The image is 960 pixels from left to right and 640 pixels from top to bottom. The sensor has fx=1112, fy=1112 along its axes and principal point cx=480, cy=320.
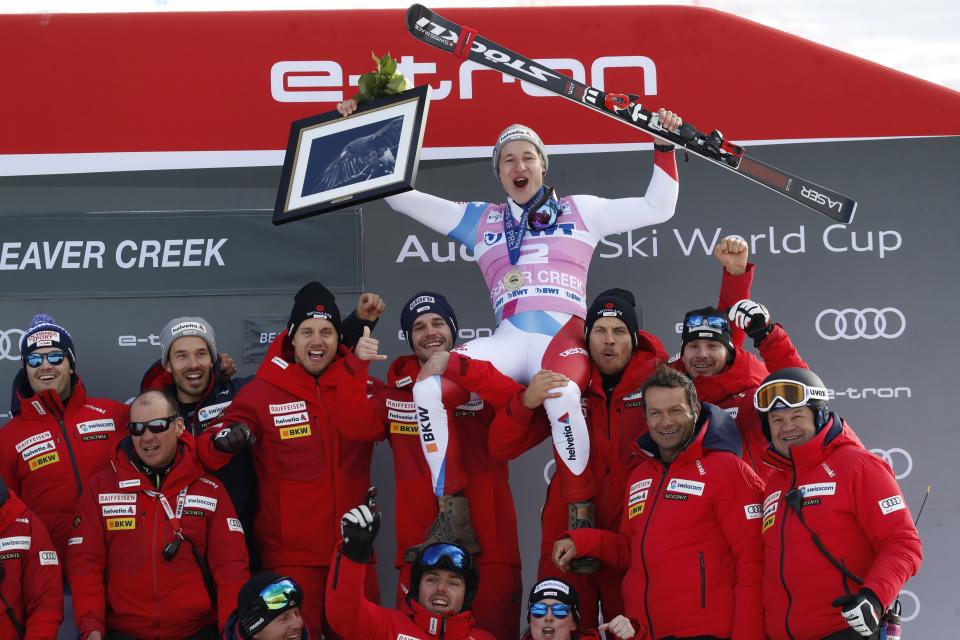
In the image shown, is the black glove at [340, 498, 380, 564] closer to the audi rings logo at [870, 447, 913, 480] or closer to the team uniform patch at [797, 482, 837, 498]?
the team uniform patch at [797, 482, 837, 498]

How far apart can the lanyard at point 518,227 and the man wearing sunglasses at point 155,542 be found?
→ 175 centimetres

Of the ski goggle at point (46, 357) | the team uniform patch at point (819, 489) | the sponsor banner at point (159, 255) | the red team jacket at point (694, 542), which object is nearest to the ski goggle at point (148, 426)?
the ski goggle at point (46, 357)

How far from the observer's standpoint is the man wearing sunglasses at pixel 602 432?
4938 millimetres

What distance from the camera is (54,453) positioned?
538 centimetres

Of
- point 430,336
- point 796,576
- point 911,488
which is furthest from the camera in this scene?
point 911,488

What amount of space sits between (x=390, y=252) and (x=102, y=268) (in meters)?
1.61

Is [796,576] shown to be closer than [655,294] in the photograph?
Yes

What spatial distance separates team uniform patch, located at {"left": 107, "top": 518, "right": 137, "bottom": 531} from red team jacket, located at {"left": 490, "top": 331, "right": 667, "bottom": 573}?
5.36 feet

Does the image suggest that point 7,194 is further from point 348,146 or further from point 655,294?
point 655,294

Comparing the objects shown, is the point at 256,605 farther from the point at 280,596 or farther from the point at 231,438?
the point at 231,438

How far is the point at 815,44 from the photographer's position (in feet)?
21.2

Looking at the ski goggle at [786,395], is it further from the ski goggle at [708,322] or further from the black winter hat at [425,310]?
the black winter hat at [425,310]

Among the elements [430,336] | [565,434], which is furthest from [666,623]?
[430,336]

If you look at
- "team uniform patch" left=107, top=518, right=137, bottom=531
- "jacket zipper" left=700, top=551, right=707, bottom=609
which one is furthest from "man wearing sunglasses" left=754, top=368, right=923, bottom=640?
"team uniform patch" left=107, top=518, right=137, bottom=531
